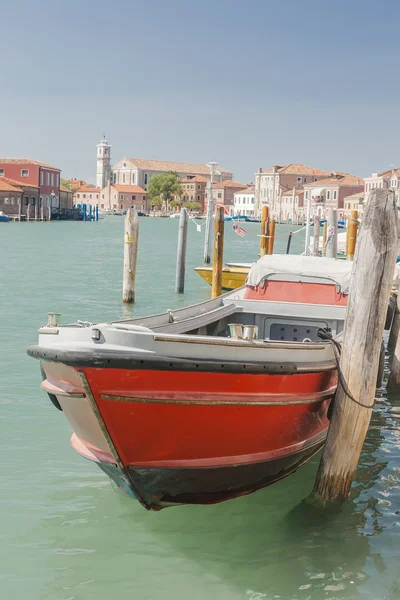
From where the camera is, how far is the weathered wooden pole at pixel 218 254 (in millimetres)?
16125

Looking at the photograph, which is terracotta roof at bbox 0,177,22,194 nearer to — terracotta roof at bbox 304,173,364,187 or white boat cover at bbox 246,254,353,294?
terracotta roof at bbox 304,173,364,187

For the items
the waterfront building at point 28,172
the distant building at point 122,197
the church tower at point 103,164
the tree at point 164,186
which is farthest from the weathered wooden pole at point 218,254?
the church tower at point 103,164

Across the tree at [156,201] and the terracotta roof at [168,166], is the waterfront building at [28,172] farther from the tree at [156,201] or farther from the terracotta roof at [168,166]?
the terracotta roof at [168,166]

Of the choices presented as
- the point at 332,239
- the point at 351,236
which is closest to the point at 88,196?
the point at 332,239

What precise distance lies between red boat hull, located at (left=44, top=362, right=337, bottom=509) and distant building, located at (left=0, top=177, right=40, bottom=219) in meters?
75.1

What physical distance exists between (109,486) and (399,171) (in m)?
89.8

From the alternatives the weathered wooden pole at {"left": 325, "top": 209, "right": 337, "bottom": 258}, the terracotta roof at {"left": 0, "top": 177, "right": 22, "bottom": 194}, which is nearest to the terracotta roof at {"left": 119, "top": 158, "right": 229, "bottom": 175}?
the terracotta roof at {"left": 0, "top": 177, "right": 22, "bottom": 194}

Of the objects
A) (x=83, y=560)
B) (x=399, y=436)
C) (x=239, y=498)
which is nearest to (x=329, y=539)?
(x=239, y=498)

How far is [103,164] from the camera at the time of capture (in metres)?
156

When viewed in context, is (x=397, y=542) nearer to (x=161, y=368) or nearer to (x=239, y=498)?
(x=239, y=498)

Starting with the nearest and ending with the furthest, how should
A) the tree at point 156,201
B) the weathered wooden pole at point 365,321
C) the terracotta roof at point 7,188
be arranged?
1. the weathered wooden pole at point 365,321
2. the terracotta roof at point 7,188
3. the tree at point 156,201

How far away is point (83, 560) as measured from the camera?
18.4ft

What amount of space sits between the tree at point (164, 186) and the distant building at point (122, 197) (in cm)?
227

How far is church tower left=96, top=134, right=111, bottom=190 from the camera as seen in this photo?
513ft
